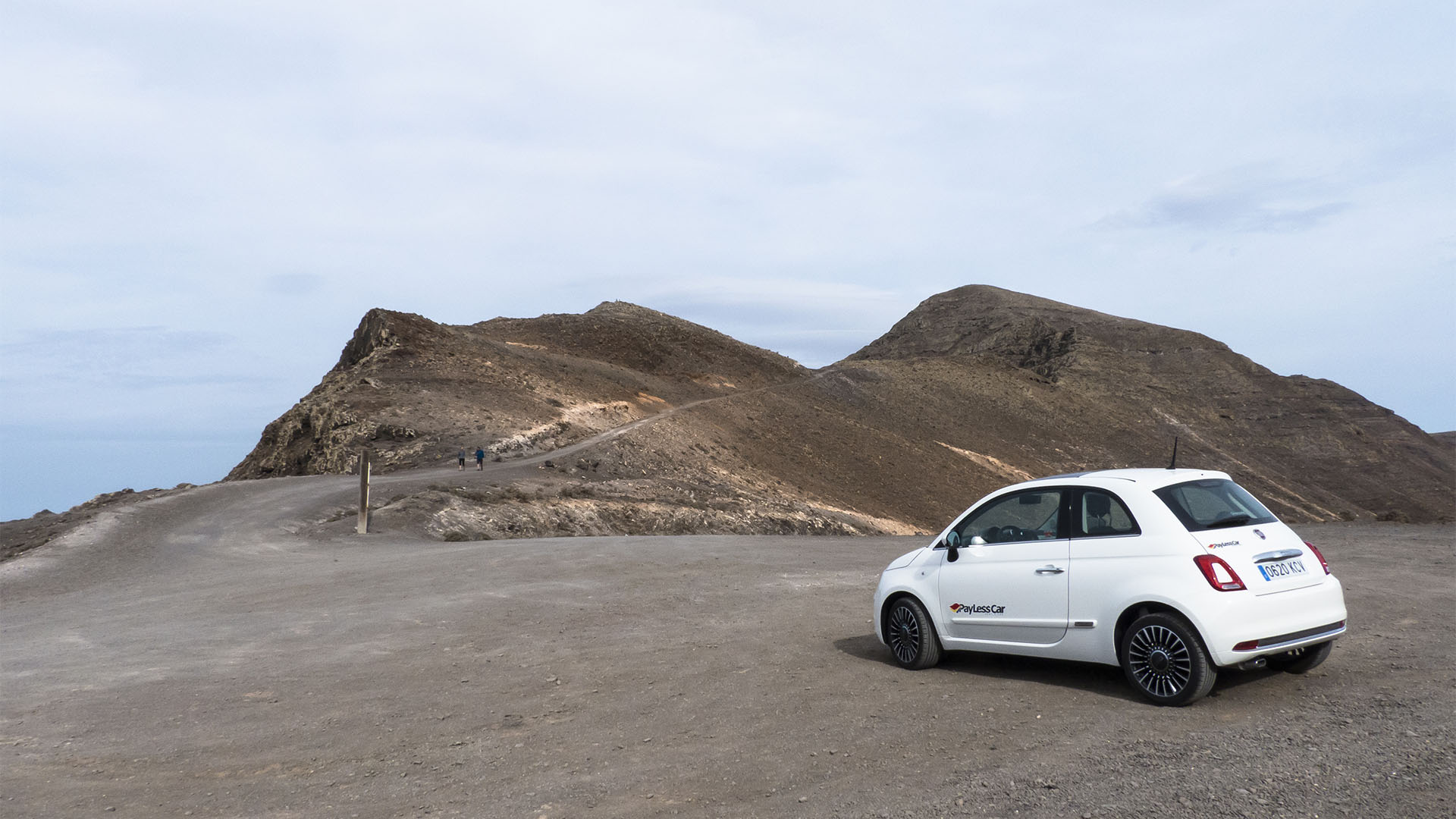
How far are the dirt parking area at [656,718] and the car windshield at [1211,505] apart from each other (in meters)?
1.29

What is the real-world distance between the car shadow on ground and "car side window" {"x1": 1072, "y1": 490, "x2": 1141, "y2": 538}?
3.77 ft

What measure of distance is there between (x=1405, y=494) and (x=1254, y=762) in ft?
291

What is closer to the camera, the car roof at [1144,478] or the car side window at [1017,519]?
the car roof at [1144,478]

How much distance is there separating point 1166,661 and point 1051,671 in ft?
4.79

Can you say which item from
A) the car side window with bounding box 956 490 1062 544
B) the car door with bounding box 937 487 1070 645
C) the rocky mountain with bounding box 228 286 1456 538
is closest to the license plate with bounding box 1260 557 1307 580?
the car door with bounding box 937 487 1070 645

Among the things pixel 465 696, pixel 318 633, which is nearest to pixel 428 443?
pixel 318 633

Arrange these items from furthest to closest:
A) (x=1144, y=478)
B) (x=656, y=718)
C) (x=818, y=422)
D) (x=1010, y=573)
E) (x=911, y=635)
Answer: (x=818, y=422), (x=911, y=635), (x=1010, y=573), (x=1144, y=478), (x=656, y=718)

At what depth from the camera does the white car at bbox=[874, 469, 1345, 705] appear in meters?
6.73

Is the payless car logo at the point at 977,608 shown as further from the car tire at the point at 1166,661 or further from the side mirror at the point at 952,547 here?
the car tire at the point at 1166,661

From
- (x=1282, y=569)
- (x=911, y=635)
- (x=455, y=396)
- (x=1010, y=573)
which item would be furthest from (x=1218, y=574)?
(x=455, y=396)

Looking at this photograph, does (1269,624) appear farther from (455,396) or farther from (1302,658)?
(455,396)

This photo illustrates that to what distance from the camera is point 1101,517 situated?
7441mm

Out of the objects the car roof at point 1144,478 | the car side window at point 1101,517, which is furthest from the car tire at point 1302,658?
the car side window at point 1101,517

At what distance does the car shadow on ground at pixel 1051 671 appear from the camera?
24.5 ft
